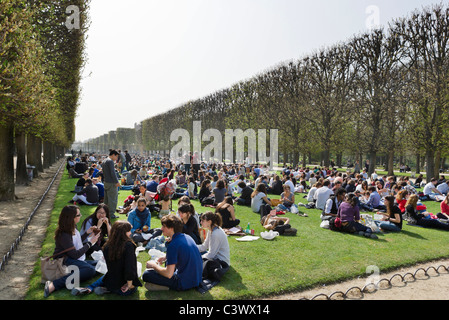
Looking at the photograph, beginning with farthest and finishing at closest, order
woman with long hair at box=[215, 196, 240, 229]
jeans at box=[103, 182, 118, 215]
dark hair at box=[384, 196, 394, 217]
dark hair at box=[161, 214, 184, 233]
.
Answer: jeans at box=[103, 182, 118, 215], dark hair at box=[384, 196, 394, 217], woman with long hair at box=[215, 196, 240, 229], dark hair at box=[161, 214, 184, 233]

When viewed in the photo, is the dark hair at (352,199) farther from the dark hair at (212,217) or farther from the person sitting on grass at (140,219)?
the person sitting on grass at (140,219)

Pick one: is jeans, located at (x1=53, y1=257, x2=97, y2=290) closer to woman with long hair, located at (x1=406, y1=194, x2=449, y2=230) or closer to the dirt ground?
the dirt ground

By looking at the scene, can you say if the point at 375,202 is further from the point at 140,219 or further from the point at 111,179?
the point at 111,179

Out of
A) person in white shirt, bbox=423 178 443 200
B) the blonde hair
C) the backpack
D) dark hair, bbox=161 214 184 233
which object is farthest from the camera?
person in white shirt, bbox=423 178 443 200

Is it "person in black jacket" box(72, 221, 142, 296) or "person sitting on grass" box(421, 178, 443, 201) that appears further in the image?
"person sitting on grass" box(421, 178, 443, 201)

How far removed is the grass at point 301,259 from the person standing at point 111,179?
1.54m

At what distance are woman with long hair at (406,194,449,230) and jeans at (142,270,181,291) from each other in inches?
345

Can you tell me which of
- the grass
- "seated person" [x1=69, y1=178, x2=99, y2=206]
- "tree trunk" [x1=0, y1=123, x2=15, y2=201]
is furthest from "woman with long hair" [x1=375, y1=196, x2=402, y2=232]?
"tree trunk" [x1=0, y1=123, x2=15, y2=201]

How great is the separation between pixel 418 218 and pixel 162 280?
9.46m

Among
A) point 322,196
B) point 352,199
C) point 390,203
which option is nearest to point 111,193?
point 352,199

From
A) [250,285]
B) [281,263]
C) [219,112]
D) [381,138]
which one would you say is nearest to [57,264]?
[250,285]

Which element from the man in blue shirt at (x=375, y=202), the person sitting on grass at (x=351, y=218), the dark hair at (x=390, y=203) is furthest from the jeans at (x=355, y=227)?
the man in blue shirt at (x=375, y=202)

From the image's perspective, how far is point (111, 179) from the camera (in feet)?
33.5

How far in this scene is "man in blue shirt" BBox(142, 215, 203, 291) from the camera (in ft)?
16.5
